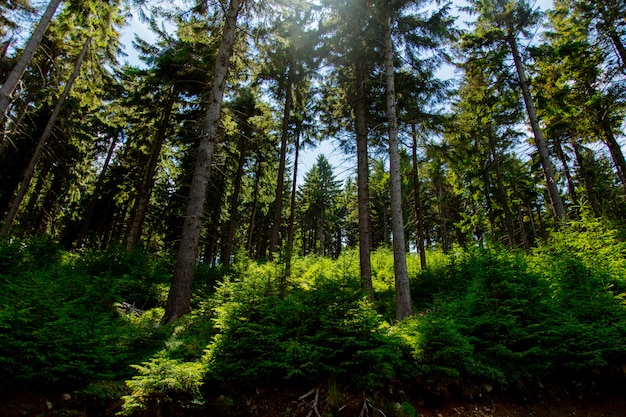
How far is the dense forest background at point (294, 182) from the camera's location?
16.4 ft

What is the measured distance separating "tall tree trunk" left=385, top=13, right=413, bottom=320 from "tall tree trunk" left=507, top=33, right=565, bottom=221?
683cm

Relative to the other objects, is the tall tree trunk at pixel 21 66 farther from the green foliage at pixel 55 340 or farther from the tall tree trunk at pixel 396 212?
the tall tree trunk at pixel 396 212

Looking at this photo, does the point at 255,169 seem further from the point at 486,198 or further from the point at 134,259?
the point at 486,198

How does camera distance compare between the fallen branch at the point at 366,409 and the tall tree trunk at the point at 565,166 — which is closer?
the fallen branch at the point at 366,409

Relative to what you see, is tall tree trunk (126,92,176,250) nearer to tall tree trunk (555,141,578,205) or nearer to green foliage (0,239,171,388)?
green foliage (0,239,171,388)

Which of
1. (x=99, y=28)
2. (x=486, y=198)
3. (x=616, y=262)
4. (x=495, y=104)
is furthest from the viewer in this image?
(x=486, y=198)

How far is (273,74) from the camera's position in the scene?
17031mm

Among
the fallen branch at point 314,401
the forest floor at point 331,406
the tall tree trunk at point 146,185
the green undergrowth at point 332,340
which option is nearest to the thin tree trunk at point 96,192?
the tall tree trunk at point 146,185

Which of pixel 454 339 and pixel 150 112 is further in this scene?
pixel 150 112

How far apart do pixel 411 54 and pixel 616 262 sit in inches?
375

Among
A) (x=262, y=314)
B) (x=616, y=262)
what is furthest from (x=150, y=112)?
(x=616, y=262)

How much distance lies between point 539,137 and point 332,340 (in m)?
14.3

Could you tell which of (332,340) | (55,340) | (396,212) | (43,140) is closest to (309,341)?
(332,340)

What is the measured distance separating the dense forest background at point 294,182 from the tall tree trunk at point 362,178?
0.08m
